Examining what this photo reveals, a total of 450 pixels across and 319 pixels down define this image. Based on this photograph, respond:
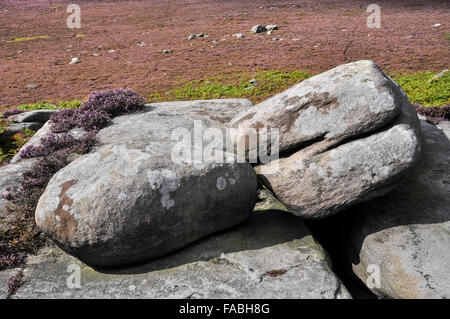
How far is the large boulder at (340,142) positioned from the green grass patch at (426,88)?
7.70 meters

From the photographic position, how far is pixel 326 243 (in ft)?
26.0

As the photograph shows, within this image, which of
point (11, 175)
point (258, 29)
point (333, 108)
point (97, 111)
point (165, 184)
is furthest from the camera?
point (258, 29)

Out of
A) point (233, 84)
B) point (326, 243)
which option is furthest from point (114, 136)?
point (233, 84)

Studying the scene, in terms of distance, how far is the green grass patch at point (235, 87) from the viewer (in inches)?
675

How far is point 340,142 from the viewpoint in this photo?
6852mm

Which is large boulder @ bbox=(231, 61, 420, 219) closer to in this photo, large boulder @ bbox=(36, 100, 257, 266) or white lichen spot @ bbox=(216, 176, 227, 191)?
large boulder @ bbox=(36, 100, 257, 266)

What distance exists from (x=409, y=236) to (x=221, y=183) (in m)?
3.55

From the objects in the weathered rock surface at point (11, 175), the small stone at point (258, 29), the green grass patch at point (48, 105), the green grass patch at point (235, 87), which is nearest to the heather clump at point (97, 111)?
the weathered rock surface at point (11, 175)

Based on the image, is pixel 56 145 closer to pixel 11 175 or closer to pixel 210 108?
pixel 11 175

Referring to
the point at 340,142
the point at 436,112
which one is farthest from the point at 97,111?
the point at 436,112

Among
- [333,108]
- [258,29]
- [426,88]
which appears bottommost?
[426,88]

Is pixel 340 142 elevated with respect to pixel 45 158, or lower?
elevated

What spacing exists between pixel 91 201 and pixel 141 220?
3.03 ft

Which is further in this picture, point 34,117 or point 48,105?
point 48,105
